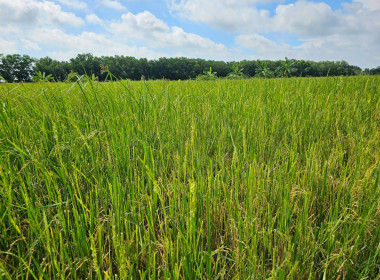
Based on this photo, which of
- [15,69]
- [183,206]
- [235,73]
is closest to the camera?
[183,206]

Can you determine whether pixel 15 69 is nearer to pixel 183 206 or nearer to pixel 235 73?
pixel 183 206

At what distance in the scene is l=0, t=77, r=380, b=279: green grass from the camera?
71 cm

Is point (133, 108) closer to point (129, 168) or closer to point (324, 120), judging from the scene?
point (129, 168)

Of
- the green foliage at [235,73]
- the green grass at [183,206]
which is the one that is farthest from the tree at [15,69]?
the green foliage at [235,73]

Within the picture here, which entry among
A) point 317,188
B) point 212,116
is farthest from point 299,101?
point 317,188

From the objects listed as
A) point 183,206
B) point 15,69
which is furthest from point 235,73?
point 183,206

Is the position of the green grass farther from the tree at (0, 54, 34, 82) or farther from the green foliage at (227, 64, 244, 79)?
the green foliage at (227, 64, 244, 79)

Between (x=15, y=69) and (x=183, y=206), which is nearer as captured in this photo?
(x=183, y=206)

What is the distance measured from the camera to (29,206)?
77cm

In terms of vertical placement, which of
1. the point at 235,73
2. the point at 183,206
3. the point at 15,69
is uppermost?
the point at 235,73

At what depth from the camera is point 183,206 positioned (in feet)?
2.64

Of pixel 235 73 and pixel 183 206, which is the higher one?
pixel 235 73

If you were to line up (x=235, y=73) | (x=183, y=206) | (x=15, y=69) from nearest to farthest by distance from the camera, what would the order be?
(x=183, y=206)
(x=15, y=69)
(x=235, y=73)

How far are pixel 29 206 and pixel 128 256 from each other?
37 cm
